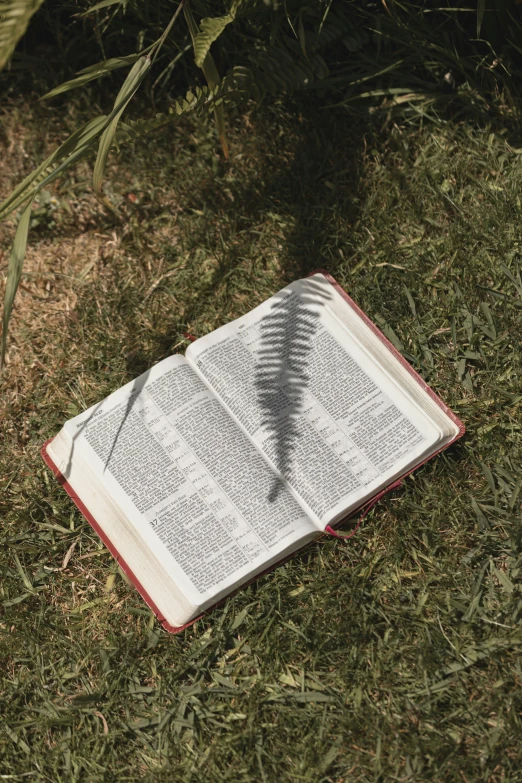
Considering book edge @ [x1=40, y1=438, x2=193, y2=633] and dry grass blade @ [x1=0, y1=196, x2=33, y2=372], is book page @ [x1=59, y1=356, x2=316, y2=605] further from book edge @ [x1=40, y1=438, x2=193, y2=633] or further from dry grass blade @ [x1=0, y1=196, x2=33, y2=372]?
dry grass blade @ [x1=0, y1=196, x2=33, y2=372]

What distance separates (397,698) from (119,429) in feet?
3.00

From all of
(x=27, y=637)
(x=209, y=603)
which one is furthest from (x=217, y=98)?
(x=27, y=637)

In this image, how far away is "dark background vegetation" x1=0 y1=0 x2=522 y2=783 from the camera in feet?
5.49

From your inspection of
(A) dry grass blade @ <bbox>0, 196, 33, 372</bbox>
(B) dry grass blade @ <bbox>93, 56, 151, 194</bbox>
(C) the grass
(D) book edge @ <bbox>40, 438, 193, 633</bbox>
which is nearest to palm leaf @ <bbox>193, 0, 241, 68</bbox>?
(B) dry grass blade @ <bbox>93, 56, 151, 194</bbox>

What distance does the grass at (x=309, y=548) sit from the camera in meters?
1.66

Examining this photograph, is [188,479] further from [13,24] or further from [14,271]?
[13,24]

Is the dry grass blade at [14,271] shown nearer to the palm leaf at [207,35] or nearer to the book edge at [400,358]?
the palm leaf at [207,35]

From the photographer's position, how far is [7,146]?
7.82 feet

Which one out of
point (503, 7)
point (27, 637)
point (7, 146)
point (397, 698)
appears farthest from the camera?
point (7, 146)

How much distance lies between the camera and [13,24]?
3.95ft

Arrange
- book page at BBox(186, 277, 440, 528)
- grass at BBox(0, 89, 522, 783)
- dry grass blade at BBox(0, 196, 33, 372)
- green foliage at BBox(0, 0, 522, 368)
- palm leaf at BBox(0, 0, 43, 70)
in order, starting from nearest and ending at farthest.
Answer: palm leaf at BBox(0, 0, 43, 70) < dry grass blade at BBox(0, 196, 33, 372) < grass at BBox(0, 89, 522, 783) < book page at BBox(186, 277, 440, 528) < green foliage at BBox(0, 0, 522, 368)

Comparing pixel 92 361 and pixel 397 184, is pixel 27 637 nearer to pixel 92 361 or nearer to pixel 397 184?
pixel 92 361

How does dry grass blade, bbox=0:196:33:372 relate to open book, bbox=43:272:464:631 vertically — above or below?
above

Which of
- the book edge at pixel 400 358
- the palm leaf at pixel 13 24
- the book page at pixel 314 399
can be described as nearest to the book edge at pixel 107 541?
the book page at pixel 314 399
